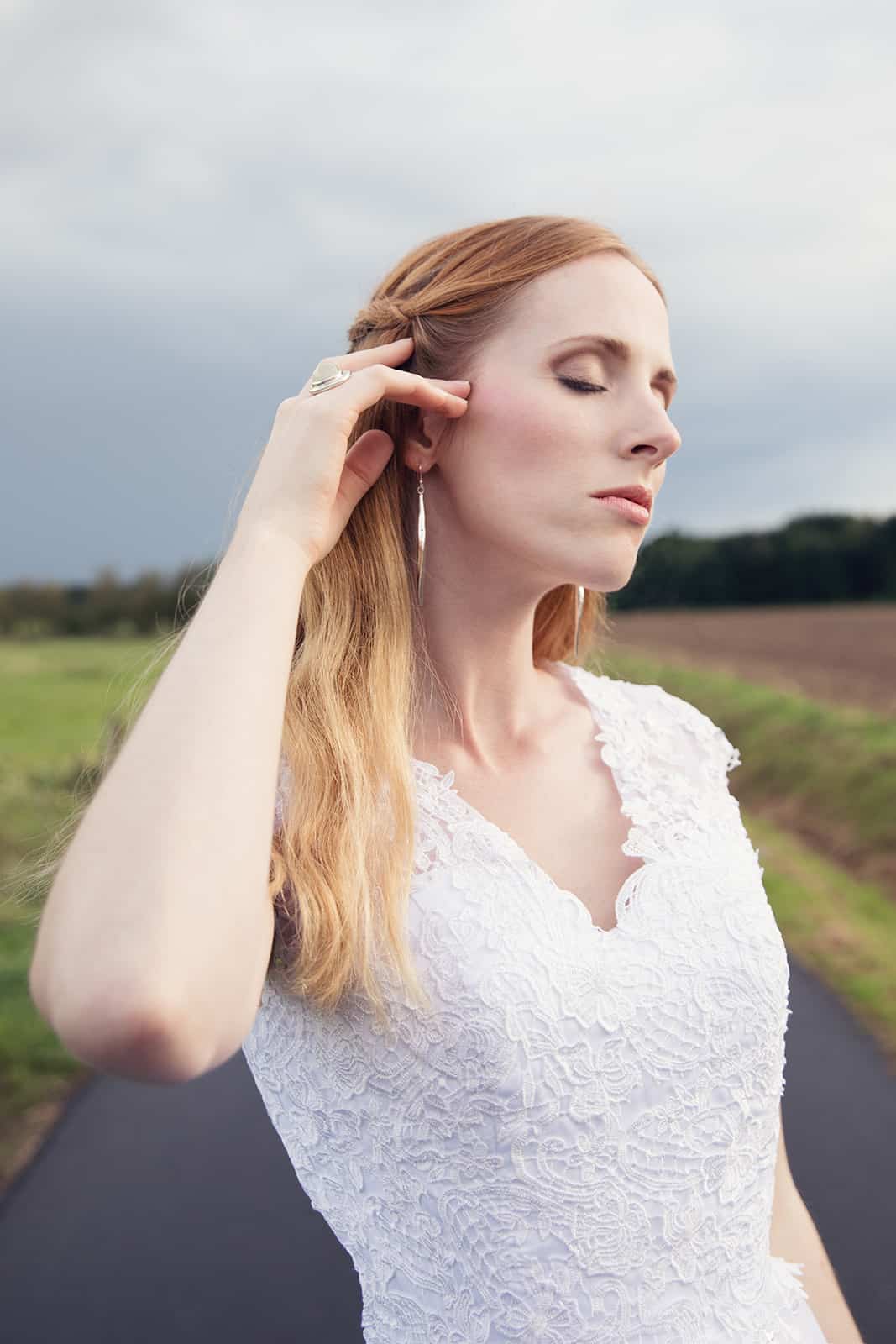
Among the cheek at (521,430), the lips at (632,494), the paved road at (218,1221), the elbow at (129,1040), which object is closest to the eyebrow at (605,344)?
the cheek at (521,430)

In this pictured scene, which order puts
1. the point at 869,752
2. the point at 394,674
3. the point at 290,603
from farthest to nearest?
the point at 869,752 → the point at 394,674 → the point at 290,603

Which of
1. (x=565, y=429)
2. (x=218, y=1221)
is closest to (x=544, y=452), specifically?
(x=565, y=429)

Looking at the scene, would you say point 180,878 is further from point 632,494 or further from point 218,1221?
point 218,1221

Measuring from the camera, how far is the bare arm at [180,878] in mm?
1380

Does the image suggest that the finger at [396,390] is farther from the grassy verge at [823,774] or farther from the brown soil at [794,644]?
the brown soil at [794,644]

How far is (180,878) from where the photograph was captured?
1.44 metres

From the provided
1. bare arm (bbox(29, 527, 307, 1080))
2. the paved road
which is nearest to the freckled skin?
bare arm (bbox(29, 527, 307, 1080))

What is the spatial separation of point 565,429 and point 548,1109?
3.54 feet

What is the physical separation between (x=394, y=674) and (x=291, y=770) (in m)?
0.28

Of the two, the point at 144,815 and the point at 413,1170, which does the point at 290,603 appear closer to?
the point at 144,815

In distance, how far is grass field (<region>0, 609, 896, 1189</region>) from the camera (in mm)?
5531

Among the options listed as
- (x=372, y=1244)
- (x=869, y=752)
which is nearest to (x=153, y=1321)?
(x=372, y=1244)

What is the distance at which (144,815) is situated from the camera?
4.79 feet

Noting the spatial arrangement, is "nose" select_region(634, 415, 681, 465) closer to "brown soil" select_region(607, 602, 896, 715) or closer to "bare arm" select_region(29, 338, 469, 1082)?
"bare arm" select_region(29, 338, 469, 1082)
